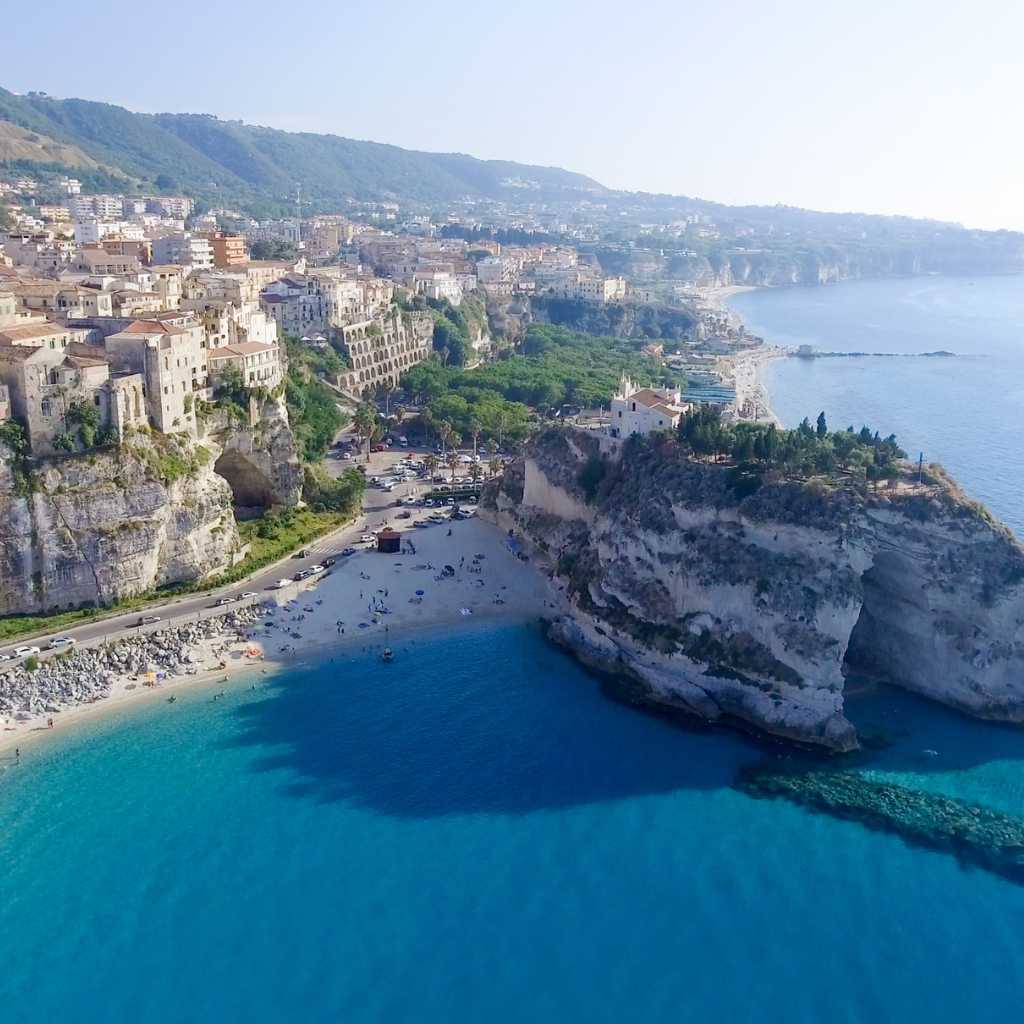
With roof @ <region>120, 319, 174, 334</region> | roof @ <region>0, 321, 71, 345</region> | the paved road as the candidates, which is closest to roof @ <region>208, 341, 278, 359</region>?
roof @ <region>120, 319, 174, 334</region>

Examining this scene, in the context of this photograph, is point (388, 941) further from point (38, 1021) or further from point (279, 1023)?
point (38, 1021)

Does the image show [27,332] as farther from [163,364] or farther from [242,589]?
[242,589]

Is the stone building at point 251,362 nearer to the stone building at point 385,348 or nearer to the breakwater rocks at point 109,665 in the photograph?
the breakwater rocks at point 109,665

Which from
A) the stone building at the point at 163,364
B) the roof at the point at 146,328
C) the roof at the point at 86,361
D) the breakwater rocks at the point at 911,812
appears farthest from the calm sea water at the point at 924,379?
the roof at the point at 86,361

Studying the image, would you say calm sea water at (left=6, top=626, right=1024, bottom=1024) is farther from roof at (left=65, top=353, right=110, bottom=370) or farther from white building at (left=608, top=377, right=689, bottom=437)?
white building at (left=608, top=377, right=689, bottom=437)

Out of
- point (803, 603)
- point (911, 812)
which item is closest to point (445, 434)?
point (803, 603)

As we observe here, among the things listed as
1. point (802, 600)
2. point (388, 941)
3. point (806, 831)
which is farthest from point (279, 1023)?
point (802, 600)
